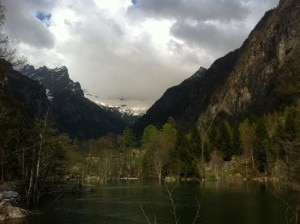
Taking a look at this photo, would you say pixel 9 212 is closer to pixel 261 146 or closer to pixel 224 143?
pixel 261 146

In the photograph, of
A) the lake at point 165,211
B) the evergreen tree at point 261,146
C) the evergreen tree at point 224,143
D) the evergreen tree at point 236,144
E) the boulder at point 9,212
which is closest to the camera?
the lake at point 165,211

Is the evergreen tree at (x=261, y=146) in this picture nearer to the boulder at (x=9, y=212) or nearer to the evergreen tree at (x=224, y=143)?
the evergreen tree at (x=224, y=143)

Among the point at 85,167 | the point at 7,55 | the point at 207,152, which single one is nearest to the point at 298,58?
the point at 7,55

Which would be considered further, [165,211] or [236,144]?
[236,144]

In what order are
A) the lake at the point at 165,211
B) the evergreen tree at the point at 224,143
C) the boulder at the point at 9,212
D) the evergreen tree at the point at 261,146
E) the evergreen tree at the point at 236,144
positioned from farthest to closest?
the evergreen tree at the point at 224,143 < the evergreen tree at the point at 236,144 < the evergreen tree at the point at 261,146 < the boulder at the point at 9,212 < the lake at the point at 165,211

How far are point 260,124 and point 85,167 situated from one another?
6385 cm

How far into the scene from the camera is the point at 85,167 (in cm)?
14800

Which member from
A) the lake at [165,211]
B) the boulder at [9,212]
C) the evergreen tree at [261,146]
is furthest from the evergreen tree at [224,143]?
the boulder at [9,212]

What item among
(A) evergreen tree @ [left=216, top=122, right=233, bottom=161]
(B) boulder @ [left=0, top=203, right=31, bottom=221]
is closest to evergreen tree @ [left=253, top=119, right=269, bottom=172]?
(A) evergreen tree @ [left=216, top=122, right=233, bottom=161]

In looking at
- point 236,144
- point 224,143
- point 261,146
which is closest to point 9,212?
point 261,146

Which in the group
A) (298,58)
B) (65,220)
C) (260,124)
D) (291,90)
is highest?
(260,124)

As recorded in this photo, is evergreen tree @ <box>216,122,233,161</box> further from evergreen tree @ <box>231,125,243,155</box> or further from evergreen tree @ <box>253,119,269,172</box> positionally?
evergreen tree @ <box>253,119,269,172</box>

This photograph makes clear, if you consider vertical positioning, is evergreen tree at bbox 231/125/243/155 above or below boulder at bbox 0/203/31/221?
above

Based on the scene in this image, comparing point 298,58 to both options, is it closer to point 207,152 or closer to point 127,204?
point 127,204
